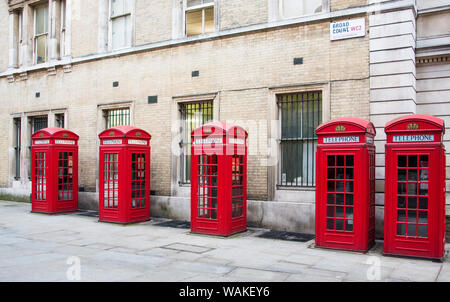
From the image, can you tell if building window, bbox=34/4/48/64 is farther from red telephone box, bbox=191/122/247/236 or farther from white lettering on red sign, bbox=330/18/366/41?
white lettering on red sign, bbox=330/18/366/41

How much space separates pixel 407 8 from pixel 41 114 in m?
12.6

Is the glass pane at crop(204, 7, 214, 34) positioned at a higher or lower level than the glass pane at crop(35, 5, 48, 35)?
lower

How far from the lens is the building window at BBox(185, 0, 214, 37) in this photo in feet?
39.0

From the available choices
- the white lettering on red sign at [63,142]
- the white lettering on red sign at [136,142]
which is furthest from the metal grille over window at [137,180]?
the white lettering on red sign at [63,142]

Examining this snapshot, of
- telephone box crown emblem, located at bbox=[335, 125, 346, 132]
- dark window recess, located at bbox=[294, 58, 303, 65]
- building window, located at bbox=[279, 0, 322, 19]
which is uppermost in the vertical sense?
building window, located at bbox=[279, 0, 322, 19]

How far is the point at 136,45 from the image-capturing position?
12859 millimetres

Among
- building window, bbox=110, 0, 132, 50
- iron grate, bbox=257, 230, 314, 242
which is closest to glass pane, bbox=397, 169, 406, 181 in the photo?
iron grate, bbox=257, 230, 314, 242

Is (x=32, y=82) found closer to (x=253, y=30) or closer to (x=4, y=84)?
(x=4, y=84)

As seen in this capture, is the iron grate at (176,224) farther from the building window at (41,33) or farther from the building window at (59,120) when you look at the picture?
the building window at (41,33)

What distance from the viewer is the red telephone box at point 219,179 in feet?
30.2

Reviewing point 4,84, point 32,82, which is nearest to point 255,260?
point 32,82

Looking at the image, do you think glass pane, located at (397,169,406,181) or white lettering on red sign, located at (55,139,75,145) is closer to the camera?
glass pane, located at (397,169,406,181)

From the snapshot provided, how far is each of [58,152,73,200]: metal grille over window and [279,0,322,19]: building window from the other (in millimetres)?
7836
